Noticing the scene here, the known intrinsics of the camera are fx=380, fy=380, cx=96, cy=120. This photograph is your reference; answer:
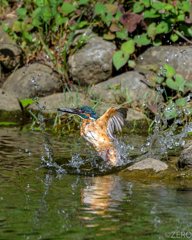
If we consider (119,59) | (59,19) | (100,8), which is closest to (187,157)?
(119,59)

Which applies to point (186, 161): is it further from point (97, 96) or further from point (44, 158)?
point (97, 96)

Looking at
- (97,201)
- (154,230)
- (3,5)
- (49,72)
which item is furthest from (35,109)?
(154,230)

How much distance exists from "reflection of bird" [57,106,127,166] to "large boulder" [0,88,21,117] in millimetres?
2892

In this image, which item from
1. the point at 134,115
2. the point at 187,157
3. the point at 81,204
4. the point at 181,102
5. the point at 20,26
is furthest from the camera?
the point at 20,26

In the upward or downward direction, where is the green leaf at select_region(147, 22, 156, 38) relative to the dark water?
upward

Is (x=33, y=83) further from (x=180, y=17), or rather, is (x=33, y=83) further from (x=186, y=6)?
(x=186, y=6)

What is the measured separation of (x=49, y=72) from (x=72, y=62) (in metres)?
0.54

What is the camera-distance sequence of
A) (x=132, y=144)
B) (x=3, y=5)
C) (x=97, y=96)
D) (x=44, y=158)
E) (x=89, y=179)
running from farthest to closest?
(x=3, y=5) → (x=97, y=96) → (x=132, y=144) → (x=44, y=158) → (x=89, y=179)

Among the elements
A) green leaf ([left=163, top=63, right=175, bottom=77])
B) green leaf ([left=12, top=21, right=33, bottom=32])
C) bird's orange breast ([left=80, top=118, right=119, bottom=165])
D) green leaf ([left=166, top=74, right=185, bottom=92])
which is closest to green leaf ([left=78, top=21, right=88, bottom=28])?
green leaf ([left=12, top=21, right=33, bottom=32])

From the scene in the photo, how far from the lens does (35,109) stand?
7.27 metres

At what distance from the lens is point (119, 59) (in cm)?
761

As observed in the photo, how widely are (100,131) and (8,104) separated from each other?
3180mm

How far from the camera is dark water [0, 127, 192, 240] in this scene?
2467mm

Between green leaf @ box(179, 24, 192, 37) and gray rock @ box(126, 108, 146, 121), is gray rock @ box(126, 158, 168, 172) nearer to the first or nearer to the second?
gray rock @ box(126, 108, 146, 121)
